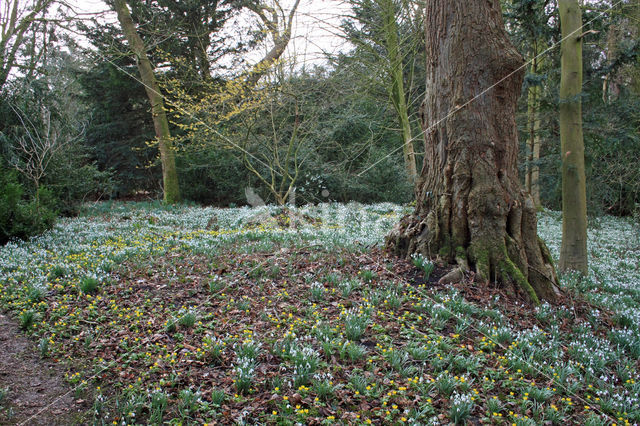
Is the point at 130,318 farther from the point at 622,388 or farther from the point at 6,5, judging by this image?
the point at 6,5

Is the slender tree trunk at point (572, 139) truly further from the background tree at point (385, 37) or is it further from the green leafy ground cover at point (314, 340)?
the background tree at point (385, 37)

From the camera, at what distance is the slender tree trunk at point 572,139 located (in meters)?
5.79

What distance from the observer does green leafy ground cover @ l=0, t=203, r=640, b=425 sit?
2.62 meters

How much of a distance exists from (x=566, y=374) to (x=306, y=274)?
286 cm

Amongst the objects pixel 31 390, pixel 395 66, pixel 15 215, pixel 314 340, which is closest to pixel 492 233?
pixel 314 340

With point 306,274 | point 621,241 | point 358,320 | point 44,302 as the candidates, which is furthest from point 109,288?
point 621,241

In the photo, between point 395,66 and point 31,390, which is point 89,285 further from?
point 395,66

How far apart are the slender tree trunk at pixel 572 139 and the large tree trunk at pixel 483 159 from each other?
1882 mm

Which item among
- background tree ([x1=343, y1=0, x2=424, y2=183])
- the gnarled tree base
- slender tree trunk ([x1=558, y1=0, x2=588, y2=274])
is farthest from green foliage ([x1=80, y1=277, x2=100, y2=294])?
background tree ([x1=343, y1=0, x2=424, y2=183])

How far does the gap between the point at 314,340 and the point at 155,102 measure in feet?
45.9

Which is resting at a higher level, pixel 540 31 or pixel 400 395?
pixel 540 31

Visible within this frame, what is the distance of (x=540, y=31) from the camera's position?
7574mm

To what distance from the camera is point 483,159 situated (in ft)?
14.6

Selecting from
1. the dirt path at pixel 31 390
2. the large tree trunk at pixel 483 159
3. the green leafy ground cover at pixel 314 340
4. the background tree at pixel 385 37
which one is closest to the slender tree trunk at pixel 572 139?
the green leafy ground cover at pixel 314 340
